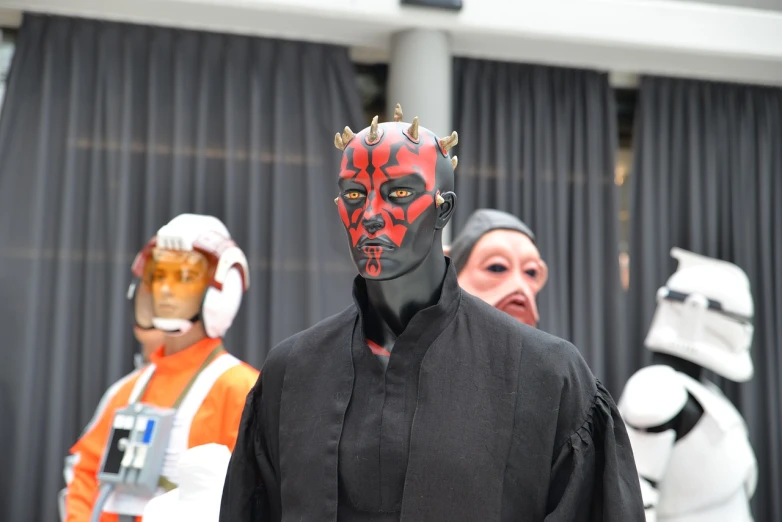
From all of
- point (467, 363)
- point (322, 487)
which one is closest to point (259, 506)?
point (322, 487)

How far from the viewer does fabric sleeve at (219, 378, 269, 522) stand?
1.83 metres

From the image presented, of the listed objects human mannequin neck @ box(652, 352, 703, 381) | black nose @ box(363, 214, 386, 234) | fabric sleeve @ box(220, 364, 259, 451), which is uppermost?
black nose @ box(363, 214, 386, 234)

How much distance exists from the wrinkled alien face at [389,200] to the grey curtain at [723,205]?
411 cm

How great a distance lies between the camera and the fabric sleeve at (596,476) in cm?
165

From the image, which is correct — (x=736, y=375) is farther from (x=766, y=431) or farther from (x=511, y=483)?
(x=511, y=483)

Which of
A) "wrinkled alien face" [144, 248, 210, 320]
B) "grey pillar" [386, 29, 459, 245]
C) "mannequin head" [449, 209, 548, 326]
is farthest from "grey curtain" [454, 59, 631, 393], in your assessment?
"wrinkled alien face" [144, 248, 210, 320]

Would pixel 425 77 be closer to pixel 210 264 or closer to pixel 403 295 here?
pixel 210 264

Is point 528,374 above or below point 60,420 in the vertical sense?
above

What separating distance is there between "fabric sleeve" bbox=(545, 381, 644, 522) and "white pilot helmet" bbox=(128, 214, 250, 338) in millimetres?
1844

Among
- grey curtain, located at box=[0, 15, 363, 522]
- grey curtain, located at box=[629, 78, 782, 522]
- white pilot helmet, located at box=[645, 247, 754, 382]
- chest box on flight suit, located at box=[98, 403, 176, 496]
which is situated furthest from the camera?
grey curtain, located at box=[629, 78, 782, 522]

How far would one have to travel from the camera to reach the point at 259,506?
1.86 m

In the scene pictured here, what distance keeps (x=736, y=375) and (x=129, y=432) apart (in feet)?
8.39

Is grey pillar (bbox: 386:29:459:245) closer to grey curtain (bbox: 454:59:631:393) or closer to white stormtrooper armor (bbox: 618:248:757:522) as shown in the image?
grey curtain (bbox: 454:59:631:393)

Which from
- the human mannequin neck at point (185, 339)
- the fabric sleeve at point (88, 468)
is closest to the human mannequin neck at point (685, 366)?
the human mannequin neck at point (185, 339)
